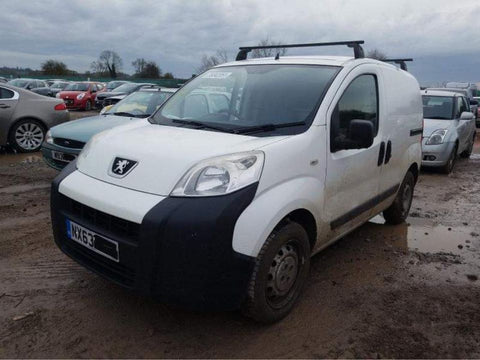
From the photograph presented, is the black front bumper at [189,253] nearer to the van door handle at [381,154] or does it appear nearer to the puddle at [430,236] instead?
the van door handle at [381,154]

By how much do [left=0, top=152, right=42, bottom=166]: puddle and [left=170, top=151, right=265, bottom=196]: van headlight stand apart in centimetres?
710

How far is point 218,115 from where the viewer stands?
3574 millimetres

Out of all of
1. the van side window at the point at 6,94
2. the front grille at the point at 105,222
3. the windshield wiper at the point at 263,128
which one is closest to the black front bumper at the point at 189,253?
the front grille at the point at 105,222

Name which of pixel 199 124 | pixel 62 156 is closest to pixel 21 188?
pixel 62 156

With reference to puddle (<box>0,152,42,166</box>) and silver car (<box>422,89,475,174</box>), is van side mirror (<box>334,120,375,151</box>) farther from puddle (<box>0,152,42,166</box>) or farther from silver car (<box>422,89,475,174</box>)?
puddle (<box>0,152,42,166</box>)

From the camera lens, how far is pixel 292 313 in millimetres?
3162

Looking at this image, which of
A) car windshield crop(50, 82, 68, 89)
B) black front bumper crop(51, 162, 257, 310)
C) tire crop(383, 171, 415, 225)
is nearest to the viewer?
black front bumper crop(51, 162, 257, 310)

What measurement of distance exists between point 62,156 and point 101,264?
376cm

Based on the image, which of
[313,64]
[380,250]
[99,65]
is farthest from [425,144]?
[99,65]

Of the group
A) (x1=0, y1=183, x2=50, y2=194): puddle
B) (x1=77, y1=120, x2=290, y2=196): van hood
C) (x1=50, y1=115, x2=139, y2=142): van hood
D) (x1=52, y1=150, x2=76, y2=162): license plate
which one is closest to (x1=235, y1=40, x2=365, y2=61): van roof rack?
(x1=77, y1=120, x2=290, y2=196): van hood

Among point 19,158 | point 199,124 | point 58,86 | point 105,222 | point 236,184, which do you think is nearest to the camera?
point 236,184

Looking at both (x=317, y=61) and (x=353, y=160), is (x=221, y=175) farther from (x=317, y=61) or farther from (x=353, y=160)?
(x=317, y=61)

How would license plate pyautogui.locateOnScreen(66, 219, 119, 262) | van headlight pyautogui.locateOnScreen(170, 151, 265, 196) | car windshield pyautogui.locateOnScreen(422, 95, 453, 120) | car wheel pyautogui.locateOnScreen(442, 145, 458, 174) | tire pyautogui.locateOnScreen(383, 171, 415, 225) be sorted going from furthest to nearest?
car windshield pyautogui.locateOnScreen(422, 95, 453, 120) → car wheel pyautogui.locateOnScreen(442, 145, 458, 174) → tire pyautogui.locateOnScreen(383, 171, 415, 225) → license plate pyautogui.locateOnScreen(66, 219, 119, 262) → van headlight pyautogui.locateOnScreen(170, 151, 265, 196)

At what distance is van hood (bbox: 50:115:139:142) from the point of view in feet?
19.9
